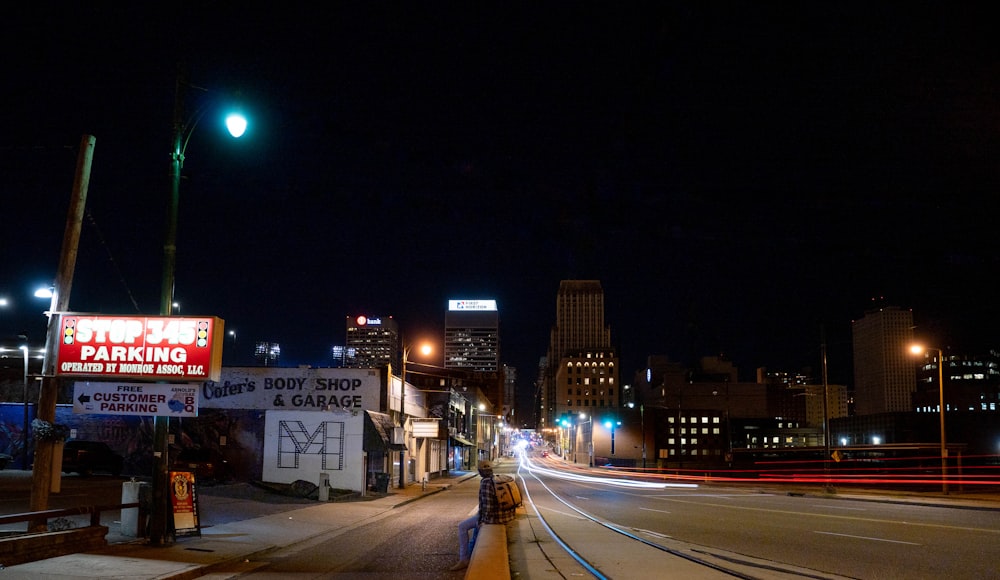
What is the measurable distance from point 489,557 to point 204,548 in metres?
7.71

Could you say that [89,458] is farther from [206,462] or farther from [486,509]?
[486,509]

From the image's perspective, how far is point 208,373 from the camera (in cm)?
1608

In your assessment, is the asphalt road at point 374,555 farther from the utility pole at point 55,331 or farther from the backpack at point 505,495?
the utility pole at point 55,331

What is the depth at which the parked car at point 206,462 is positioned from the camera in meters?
34.6

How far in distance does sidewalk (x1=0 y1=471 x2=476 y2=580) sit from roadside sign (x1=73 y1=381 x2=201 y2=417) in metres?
2.62

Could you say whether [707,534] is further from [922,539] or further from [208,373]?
[208,373]

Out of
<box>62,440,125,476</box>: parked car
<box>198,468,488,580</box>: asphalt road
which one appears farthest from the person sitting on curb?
<box>62,440,125,476</box>: parked car

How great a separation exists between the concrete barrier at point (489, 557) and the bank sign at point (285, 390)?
926 inches

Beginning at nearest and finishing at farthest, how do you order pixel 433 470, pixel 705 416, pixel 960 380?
pixel 433 470 < pixel 705 416 < pixel 960 380

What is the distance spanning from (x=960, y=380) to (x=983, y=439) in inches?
2875

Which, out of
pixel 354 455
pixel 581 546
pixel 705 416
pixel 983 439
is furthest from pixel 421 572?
pixel 705 416

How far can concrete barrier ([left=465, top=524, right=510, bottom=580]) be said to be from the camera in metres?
9.18

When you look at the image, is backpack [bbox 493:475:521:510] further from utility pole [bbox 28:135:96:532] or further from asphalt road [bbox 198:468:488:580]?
utility pole [bbox 28:135:96:532]

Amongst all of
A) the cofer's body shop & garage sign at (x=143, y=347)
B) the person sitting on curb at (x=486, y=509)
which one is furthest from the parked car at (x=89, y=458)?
the person sitting on curb at (x=486, y=509)
